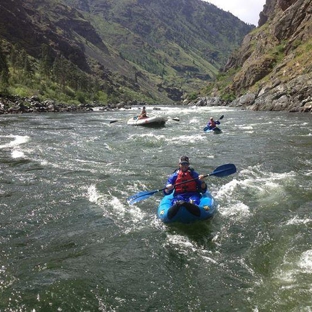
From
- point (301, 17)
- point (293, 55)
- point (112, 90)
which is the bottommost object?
point (112, 90)

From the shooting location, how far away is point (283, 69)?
179 ft

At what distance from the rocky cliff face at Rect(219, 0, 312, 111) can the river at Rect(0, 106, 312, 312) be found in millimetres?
30897

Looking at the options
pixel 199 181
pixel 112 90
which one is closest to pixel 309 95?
pixel 199 181

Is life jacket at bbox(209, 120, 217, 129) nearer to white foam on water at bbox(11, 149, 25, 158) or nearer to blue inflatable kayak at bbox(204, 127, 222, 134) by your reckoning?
blue inflatable kayak at bbox(204, 127, 222, 134)

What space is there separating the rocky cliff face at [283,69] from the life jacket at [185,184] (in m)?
33.5

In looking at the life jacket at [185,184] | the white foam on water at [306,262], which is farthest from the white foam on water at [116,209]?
the white foam on water at [306,262]

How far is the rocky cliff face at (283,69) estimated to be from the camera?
42812 mm

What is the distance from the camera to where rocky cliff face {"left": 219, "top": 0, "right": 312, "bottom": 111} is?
42.8 metres

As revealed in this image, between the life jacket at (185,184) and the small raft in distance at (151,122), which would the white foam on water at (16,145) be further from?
the small raft in distance at (151,122)

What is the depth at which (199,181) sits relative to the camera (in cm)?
976

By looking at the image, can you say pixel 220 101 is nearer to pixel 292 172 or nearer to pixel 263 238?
pixel 292 172

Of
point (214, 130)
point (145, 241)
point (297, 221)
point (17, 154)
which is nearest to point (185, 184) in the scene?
point (145, 241)

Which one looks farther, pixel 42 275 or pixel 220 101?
pixel 220 101

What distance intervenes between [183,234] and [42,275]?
3404mm
